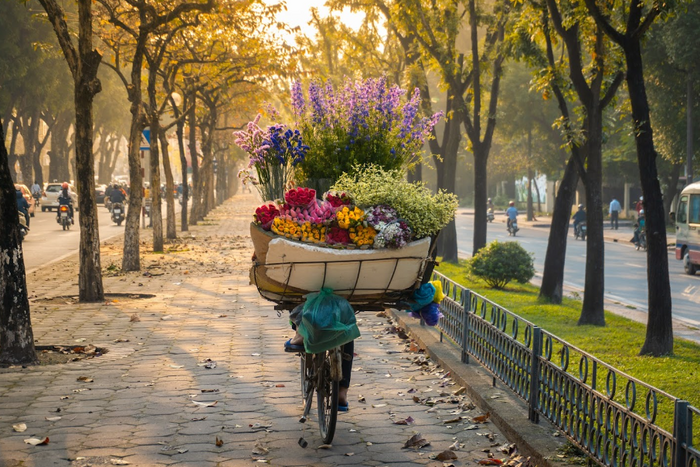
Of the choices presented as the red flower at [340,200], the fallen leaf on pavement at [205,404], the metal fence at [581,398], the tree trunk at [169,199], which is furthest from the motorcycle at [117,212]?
the red flower at [340,200]

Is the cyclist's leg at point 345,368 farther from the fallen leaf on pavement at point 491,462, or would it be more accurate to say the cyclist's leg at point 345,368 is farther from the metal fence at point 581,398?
the metal fence at point 581,398

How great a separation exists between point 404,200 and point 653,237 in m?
4.88

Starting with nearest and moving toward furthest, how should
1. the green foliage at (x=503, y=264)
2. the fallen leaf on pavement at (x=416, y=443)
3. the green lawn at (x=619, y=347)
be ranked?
the fallen leaf on pavement at (x=416, y=443) < the green lawn at (x=619, y=347) < the green foliage at (x=503, y=264)

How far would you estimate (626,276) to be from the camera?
21.5 meters

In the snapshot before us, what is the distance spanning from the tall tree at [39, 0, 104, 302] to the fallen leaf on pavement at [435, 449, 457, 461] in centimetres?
813

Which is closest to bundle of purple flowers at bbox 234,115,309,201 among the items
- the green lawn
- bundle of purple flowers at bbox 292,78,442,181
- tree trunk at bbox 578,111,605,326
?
bundle of purple flowers at bbox 292,78,442,181

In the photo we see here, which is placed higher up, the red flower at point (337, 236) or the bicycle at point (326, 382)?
the red flower at point (337, 236)

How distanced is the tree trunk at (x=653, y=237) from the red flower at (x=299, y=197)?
5212 millimetres

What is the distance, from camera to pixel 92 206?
43.0 feet

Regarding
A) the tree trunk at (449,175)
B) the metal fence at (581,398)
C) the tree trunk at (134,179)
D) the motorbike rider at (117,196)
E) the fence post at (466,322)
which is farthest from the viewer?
the motorbike rider at (117,196)

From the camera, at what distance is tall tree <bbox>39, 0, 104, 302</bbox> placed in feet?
41.1

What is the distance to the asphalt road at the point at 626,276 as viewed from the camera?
16234mm

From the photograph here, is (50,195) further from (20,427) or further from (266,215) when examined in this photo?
(266,215)

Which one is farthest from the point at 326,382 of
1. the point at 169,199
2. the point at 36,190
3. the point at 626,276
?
the point at 36,190
